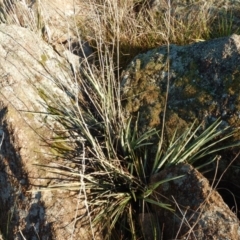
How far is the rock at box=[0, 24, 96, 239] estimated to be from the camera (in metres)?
2.69

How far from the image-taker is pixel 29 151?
2.89 m

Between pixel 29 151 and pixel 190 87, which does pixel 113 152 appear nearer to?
pixel 29 151

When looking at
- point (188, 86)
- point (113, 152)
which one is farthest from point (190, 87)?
point (113, 152)

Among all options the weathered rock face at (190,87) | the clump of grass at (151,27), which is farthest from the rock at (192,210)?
the clump of grass at (151,27)

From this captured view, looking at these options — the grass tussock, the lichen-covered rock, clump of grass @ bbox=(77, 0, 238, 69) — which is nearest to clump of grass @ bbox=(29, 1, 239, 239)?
the grass tussock

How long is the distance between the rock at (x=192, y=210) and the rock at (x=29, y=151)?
1.64 ft

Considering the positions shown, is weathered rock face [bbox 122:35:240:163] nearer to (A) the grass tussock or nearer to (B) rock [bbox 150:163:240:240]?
(A) the grass tussock

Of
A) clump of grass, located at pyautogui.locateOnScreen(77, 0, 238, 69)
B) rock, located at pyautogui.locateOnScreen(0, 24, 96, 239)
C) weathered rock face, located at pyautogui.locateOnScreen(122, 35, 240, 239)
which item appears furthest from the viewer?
clump of grass, located at pyautogui.locateOnScreen(77, 0, 238, 69)

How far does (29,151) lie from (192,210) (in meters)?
1.10

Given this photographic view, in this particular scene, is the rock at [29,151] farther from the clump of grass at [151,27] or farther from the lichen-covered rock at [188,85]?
the clump of grass at [151,27]

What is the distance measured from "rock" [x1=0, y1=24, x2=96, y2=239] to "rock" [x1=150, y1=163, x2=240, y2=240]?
50cm

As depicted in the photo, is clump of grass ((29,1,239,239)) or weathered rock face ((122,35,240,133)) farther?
weathered rock face ((122,35,240,133))

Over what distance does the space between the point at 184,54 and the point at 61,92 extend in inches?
38.2

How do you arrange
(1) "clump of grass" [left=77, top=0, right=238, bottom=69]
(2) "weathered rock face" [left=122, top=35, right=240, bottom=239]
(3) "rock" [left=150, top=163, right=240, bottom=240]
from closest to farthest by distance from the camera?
(3) "rock" [left=150, top=163, right=240, bottom=240] < (2) "weathered rock face" [left=122, top=35, right=240, bottom=239] < (1) "clump of grass" [left=77, top=0, right=238, bottom=69]
